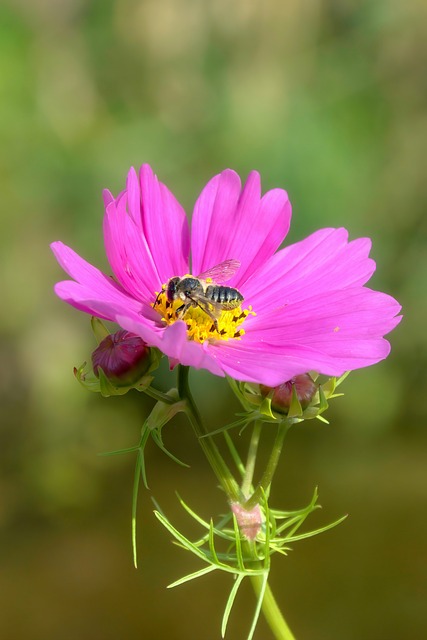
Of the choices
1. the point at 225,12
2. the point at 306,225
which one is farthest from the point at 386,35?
the point at 306,225

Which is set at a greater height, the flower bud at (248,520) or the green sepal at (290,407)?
the green sepal at (290,407)

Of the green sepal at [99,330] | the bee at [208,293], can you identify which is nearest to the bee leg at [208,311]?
the bee at [208,293]

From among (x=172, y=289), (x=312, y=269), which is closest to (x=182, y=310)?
(x=172, y=289)

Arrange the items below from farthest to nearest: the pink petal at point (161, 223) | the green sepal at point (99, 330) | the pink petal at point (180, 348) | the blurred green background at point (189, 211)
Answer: the blurred green background at point (189, 211) < the pink petal at point (161, 223) < the green sepal at point (99, 330) < the pink petal at point (180, 348)

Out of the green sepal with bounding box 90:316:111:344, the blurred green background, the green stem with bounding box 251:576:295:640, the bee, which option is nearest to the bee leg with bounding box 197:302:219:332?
the bee

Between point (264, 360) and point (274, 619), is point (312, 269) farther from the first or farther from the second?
point (274, 619)

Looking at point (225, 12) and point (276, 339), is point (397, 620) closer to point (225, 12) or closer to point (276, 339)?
point (276, 339)

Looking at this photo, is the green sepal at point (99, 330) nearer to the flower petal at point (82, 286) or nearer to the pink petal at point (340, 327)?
the flower petal at point (82, 286)
